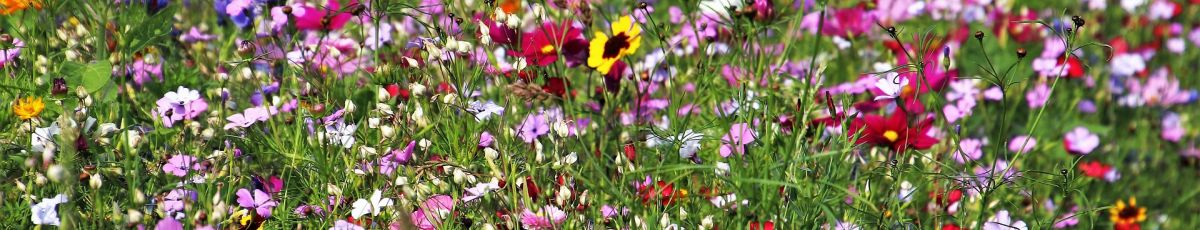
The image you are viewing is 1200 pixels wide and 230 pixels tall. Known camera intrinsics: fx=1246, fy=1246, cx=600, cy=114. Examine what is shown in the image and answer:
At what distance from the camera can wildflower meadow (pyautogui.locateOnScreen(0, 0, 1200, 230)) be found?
62.1 inches

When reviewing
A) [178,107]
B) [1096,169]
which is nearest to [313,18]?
[178,107]

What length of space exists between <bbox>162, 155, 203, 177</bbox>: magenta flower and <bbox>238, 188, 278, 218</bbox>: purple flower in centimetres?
7

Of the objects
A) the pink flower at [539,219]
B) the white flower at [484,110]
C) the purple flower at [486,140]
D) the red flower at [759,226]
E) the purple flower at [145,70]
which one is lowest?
the red flower at [759,226]

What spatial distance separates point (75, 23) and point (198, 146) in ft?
2.83

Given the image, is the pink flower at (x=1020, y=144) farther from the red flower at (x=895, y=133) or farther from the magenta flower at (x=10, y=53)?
the magenta flower at (x=10, y=53)

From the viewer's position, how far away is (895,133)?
195cm

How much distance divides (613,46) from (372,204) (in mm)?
466

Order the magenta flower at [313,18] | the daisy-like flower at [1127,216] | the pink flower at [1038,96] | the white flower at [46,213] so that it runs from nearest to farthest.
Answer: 1. the white flower at [46,213]
2. the magenta flower at [313,18]
3. the daisy-like flower at [1127,216]
4. the pink flower at [1038,96]

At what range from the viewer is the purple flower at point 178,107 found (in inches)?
71.9

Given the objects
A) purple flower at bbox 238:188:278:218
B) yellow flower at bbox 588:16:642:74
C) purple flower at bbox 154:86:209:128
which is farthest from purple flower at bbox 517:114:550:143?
purple flower at bbox 154:86:209:128

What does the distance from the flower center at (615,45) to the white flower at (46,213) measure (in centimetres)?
77

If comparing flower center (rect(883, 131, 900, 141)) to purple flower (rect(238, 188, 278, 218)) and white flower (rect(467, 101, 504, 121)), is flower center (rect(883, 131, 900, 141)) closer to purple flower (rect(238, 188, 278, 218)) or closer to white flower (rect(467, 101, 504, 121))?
white flower (rect(467, 101, 504, 121))

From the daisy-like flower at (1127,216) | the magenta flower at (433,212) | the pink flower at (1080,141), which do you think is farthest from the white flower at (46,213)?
the pink flower at (1080,141)

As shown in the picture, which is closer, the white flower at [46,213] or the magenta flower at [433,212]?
the white flower at [46,213]
